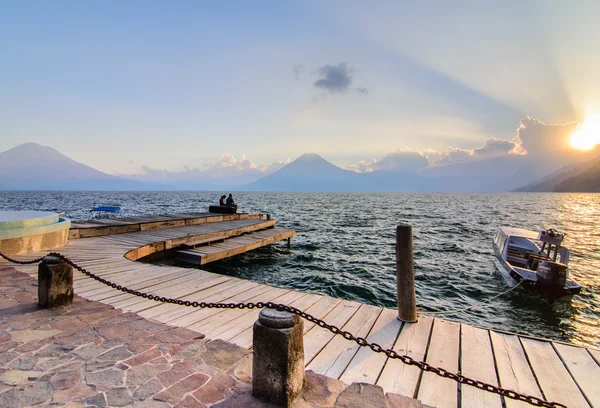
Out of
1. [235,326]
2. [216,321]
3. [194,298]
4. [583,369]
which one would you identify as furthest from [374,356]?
[194,298]

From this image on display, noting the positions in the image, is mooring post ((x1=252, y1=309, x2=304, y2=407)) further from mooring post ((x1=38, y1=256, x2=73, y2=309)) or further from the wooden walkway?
mooring post ((x1=38, y1=256, x2=73, y2=309))

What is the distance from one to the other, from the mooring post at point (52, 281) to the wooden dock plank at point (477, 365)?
572 cm

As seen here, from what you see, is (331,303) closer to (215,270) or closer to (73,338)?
(73,338)

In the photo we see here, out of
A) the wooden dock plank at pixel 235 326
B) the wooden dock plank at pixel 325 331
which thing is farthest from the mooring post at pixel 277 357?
the wooden dock plank at pixel 235 326

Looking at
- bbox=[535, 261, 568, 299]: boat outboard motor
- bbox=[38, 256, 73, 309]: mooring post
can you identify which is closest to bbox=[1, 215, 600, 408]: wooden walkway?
bbox=[38, 256, 73, 309]: mooring post

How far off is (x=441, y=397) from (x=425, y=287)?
1022 centimetres

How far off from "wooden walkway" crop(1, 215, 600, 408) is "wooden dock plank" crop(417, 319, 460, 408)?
0.01 meters

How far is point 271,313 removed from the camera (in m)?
2.62

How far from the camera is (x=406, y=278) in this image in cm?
507

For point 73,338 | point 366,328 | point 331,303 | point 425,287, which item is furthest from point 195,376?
point 425,287

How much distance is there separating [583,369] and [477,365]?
1380 mm

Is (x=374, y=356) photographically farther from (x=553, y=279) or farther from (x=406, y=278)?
(x=553, y=279)

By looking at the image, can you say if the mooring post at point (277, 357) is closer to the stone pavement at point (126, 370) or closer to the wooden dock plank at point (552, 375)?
the stone pavement at point (126, 370)

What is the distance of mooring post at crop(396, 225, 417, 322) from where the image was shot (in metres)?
5.02
